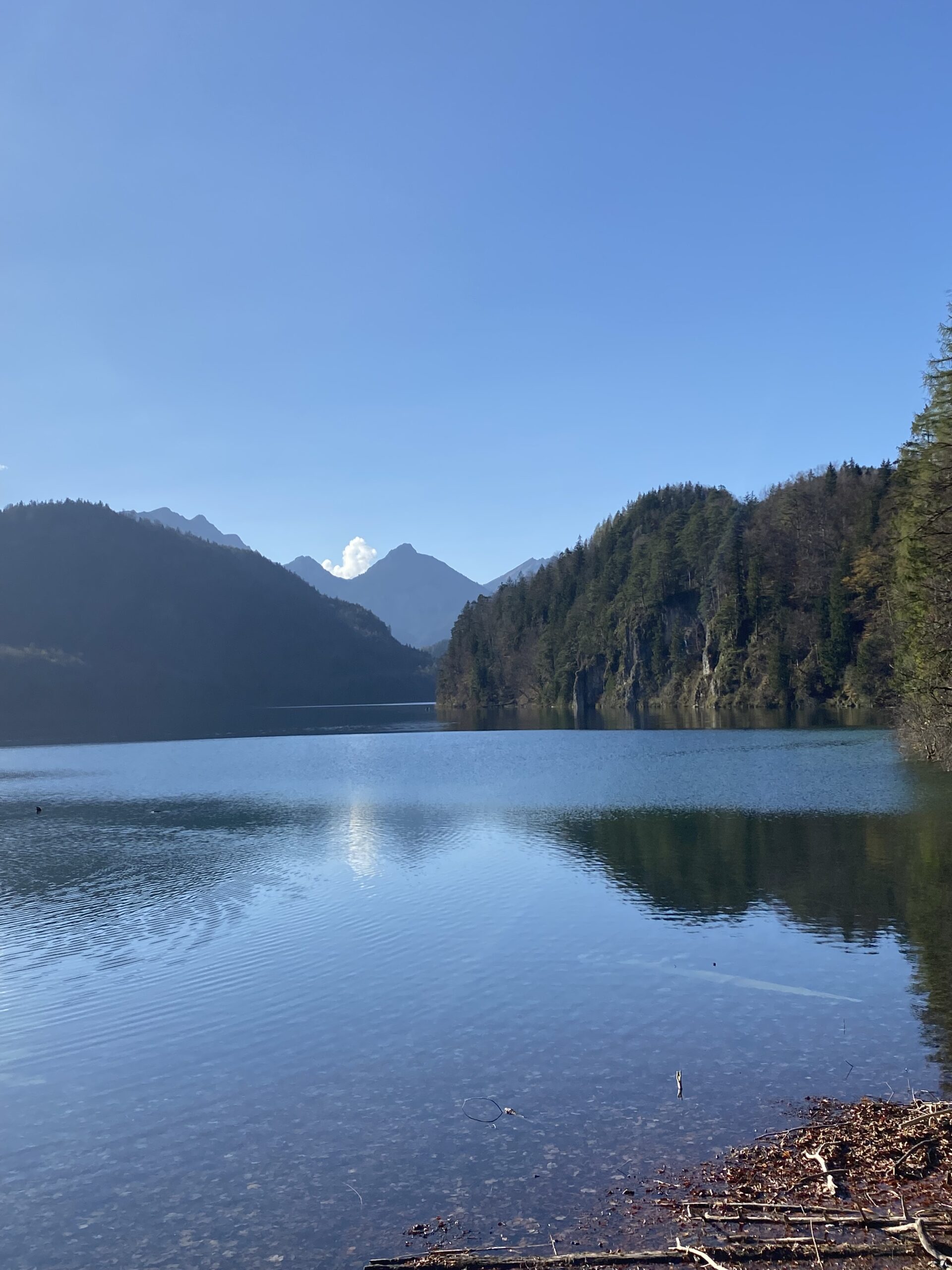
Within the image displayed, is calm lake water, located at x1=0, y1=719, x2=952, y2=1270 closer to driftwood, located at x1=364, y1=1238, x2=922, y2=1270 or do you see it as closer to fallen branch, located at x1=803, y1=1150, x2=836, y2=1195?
driftwood, located at x1=364, y1=1238, x2=922, y2=1270

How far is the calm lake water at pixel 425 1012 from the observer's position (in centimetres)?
973

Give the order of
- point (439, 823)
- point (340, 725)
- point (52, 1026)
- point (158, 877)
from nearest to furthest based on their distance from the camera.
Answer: point (52, 1026), point (158, 877), point (439, 823), point (340, 725)

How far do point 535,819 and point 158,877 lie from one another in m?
16.0

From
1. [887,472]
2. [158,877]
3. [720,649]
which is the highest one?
[887,472]


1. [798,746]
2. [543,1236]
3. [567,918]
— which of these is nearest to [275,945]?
[567,918]

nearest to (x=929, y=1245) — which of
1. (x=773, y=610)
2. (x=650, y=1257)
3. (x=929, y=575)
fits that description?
(x=650, y=1257)

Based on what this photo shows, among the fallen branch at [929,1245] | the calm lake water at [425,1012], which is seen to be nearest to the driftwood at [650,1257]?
the fallen branch at [929,1245]

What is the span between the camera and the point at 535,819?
128ft

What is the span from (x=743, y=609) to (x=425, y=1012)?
134 metres

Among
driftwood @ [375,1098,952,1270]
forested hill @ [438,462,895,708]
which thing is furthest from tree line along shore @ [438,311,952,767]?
driftwood @ [375,1098,952,1270]

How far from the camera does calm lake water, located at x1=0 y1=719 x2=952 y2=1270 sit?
973cm

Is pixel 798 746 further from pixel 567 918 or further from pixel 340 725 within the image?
pixel 340 725

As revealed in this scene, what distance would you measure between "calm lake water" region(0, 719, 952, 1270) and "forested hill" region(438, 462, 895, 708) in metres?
72.7

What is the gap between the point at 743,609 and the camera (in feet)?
467
